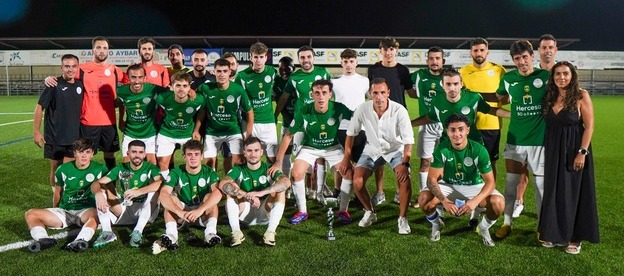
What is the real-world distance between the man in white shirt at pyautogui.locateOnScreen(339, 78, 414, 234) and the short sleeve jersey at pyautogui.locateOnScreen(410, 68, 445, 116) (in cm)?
73

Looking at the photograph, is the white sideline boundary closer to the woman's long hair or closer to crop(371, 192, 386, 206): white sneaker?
crop(371, 192, 386, 206): white sneaker

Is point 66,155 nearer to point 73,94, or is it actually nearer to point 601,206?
point 73,94

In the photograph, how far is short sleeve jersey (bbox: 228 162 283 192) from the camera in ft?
14.8

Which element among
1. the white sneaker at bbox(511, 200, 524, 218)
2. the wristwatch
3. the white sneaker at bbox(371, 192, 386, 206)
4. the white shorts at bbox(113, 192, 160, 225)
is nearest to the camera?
the wristwatch

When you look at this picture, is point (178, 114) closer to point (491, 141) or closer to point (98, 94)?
point (98, 94)

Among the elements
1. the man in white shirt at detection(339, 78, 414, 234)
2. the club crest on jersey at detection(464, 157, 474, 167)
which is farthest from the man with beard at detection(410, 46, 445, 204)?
the club crest on jersey at detection(464, 157, 474, 167)

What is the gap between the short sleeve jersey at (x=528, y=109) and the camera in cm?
427

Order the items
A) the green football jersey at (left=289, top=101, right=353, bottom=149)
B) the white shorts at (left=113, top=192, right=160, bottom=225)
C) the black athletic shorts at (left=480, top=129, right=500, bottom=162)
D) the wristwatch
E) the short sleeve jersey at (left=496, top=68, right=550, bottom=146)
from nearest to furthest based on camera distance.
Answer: the wristwatch, the short sleeve jersey at (left=496, top=68, right=550, bottom=146), the white shorts at (left=113, top=192, right=160, bottom=225), the green football jersey at (left=289, top=101, right=353, bottom=149), the black athletic shorts at (left=480, top=129, right=500, bottom=162)

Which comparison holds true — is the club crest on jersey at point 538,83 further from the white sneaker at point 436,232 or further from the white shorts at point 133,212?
the white shorts at point 133,212

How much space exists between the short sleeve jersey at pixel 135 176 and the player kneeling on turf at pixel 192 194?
27 cm

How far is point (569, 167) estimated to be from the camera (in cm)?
385

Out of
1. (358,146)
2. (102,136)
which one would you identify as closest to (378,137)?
(358,146)

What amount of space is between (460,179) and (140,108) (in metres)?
3.48

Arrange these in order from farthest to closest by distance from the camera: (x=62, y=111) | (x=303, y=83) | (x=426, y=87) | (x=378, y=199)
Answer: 1. (x=303, y=83)
2. (x=378, y=199)
3. (x=426, y=87)
4. (x=62, y=111)
